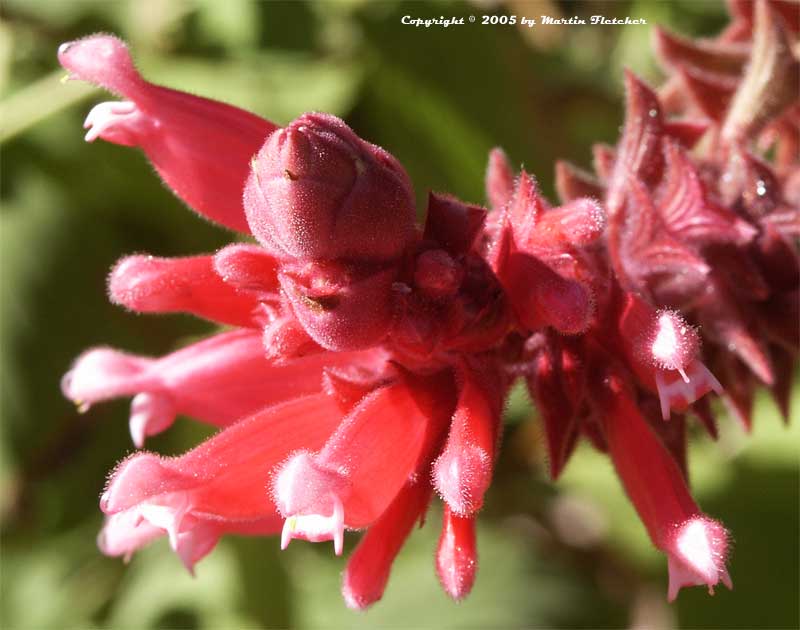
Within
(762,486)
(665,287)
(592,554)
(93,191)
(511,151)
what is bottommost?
(592,554)

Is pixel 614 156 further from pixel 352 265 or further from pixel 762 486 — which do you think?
pixel 762 486

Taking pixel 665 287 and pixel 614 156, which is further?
pixel 614 156

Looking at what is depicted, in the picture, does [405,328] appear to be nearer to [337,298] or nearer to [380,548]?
[337,298]

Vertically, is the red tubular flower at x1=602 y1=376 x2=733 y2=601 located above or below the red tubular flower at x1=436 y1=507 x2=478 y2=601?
above

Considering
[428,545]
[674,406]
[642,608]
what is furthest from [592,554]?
[674,406]

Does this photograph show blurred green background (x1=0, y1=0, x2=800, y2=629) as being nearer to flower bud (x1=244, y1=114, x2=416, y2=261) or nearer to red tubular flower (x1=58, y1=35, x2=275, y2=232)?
red tubular flower (x1=58, y1=35, x2=275, y2=232)

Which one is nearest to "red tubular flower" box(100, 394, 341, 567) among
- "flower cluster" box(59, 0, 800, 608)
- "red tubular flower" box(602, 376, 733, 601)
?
"flower cluster" box(59, 0, 800, 608)

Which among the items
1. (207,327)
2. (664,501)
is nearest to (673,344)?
(664,501)
